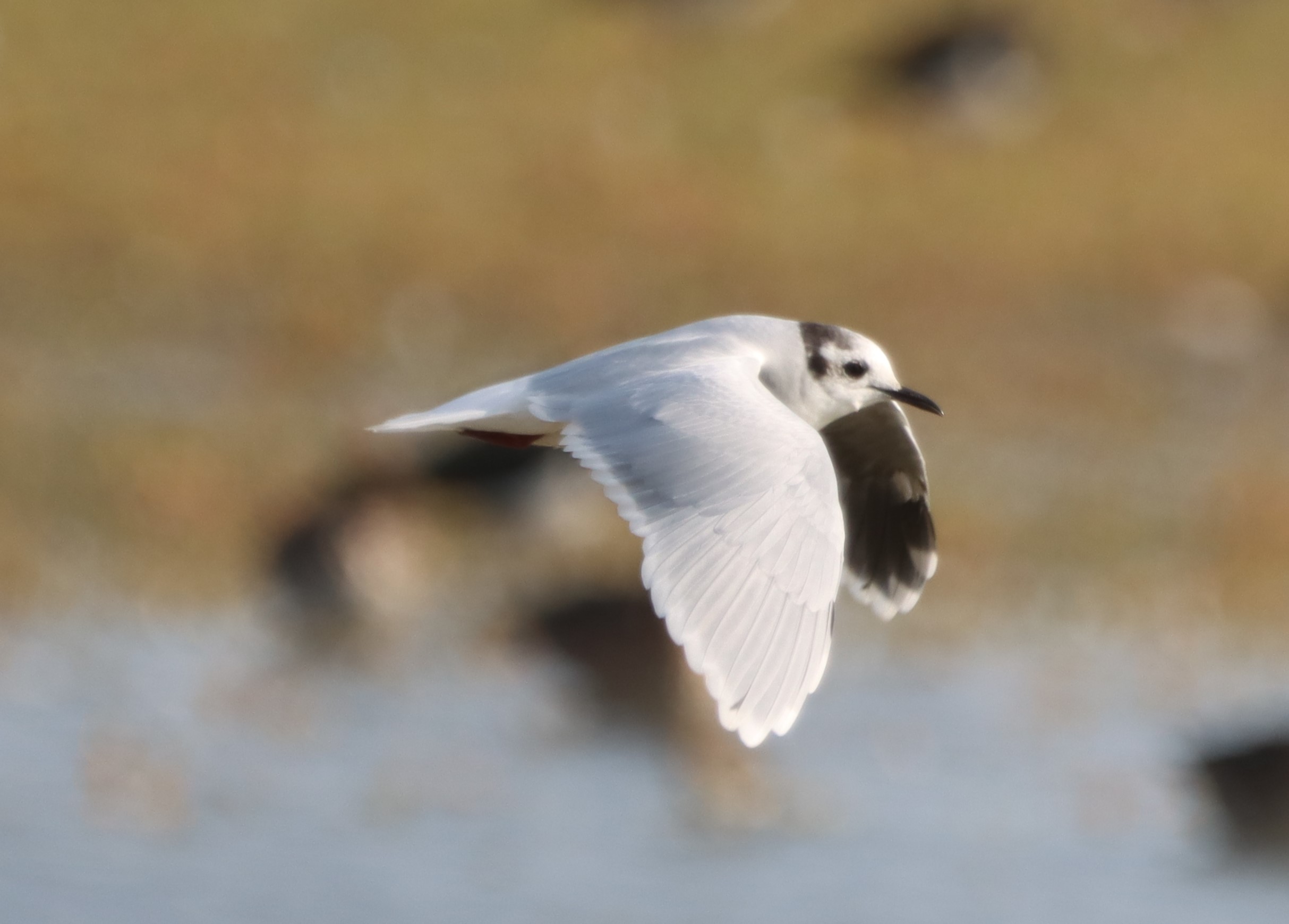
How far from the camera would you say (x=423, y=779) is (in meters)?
9.73

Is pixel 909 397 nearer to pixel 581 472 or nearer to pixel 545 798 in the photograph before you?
pixel 545 798

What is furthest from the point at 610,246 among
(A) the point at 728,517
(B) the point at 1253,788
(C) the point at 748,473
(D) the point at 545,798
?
Answer: (A) the point at 728,517

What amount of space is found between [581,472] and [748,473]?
302 inches

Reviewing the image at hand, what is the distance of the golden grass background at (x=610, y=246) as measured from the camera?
1268 cm

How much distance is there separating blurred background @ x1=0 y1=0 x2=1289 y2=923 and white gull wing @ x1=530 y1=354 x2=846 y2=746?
4447 mm

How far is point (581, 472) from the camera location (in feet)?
39.3

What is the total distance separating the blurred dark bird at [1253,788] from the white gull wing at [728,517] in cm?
481

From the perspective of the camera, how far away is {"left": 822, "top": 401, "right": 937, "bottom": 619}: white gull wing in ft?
17.4

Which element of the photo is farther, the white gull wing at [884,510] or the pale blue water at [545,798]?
the pale blue water at [545,798]

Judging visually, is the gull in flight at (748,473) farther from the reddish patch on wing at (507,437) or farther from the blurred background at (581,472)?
the blurred background at (581,472)

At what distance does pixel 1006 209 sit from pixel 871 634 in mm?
8796

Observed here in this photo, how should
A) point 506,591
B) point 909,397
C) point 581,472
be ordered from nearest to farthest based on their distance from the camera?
point 909,397 → point 506,591 → point 581,472

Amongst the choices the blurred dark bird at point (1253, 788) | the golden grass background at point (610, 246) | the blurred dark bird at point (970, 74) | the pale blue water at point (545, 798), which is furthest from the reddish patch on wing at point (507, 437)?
the blurred dark bird at point (970, 74)

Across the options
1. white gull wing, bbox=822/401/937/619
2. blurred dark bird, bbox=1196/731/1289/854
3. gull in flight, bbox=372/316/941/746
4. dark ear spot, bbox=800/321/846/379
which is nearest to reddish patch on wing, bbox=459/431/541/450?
gull in flight, bbox=372/316/941/746
